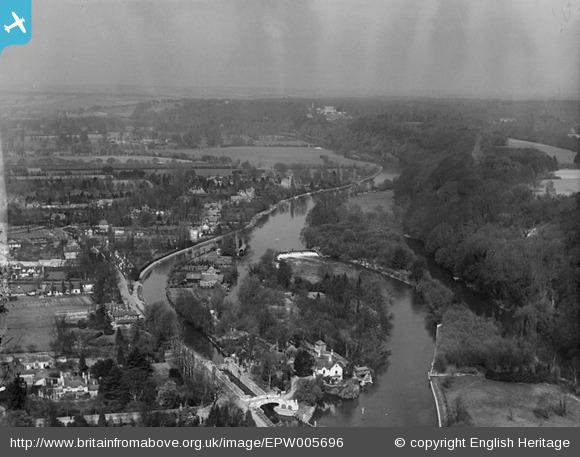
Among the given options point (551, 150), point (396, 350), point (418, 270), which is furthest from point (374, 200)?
point (396, 350)

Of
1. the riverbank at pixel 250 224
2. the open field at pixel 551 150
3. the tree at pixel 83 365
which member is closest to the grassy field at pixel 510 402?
Result: the tree at pixel 83 365

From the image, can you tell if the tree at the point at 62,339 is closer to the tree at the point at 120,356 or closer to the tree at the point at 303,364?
the tree at the point at 120,356

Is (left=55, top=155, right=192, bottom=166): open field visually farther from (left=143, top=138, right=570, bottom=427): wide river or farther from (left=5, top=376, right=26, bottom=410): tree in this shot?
(left=5, top=376, right=26, bottom=410): tree

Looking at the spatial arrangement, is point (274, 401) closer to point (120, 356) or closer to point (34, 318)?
point (120, 356)

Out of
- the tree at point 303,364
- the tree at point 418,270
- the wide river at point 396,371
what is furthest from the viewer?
the tree at point 418,270

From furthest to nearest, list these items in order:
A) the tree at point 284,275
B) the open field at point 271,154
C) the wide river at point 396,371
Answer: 1. the open field at point 271,154
2. the tree at point 284,275
3. the wide river at point 396,371

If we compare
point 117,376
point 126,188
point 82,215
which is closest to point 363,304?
point 117,376

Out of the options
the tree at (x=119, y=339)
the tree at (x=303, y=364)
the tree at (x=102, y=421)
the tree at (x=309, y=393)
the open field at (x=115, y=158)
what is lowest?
the tree at (x=309, y=393)
